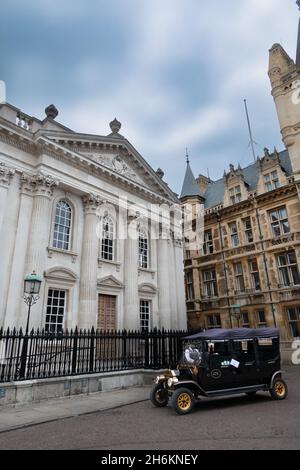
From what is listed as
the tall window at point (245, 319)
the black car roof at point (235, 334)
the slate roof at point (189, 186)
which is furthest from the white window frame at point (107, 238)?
the slate roof at point (189, 186)

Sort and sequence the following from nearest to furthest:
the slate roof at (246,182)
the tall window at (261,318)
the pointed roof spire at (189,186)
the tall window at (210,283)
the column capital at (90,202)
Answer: the column capital at (90,202), the tall window at (261,318), the slate roof at (246,182), the tall window at (210,283), the pointed roof spire at (189,186)

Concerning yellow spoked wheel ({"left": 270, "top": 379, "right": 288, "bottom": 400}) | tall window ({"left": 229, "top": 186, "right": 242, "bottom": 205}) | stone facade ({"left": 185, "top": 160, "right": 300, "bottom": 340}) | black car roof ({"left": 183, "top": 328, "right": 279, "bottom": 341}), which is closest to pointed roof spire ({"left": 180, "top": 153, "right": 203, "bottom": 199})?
stone facade ({"left": 185, "top": 160, "right": 300, "bottom": 340})

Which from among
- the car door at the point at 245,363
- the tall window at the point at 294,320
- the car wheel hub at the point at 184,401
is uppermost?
the tall window at the point at 294,320

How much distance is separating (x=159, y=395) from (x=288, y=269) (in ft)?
55.7

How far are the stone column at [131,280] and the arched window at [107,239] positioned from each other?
1.01 m

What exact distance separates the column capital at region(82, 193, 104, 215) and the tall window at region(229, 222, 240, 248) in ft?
43.6

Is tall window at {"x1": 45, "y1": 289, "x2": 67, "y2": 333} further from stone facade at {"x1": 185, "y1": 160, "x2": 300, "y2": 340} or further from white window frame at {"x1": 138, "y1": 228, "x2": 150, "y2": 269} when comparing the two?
stone facade at {"x1": 185, "y1": 160, "x2": 300, "y2": 340}

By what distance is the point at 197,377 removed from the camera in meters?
8.74

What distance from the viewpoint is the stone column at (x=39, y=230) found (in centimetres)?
1482

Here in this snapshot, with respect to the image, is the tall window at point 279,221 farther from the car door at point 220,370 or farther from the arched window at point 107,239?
the car door at point 220,370

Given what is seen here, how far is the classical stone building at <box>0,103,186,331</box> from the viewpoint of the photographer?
15.4 metres
